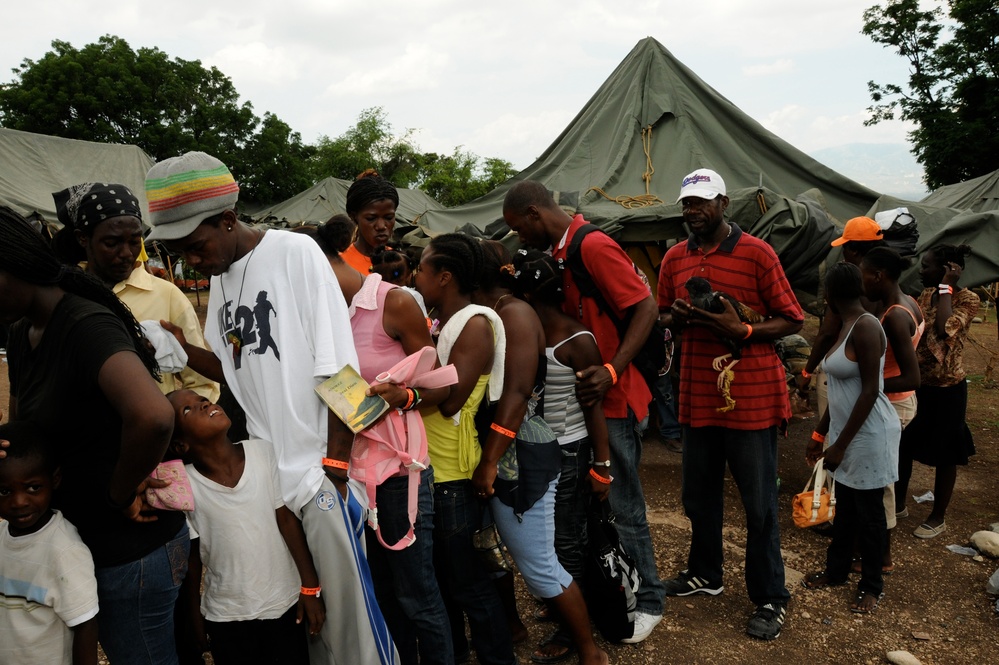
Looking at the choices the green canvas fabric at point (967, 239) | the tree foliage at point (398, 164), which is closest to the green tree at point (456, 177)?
the tree foliage at point (398, 164)

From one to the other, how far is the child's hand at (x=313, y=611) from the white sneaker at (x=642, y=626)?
5.69 ft

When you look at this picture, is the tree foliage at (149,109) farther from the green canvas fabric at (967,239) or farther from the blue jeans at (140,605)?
the blue jeans at (140,605)

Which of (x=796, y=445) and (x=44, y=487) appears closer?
(x=44, y=487)

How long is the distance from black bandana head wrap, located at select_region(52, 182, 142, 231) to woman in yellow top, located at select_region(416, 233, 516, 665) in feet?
3.95

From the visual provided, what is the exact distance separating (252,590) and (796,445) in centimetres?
581

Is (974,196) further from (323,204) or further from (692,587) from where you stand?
(323,204)

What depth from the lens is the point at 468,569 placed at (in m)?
2.66

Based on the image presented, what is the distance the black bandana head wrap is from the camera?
250cm

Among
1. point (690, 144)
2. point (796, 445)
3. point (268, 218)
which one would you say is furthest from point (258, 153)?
point (796, 445)

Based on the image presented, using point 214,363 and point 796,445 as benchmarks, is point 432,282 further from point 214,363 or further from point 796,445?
point 796,445

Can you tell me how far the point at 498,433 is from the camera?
2.66 meters

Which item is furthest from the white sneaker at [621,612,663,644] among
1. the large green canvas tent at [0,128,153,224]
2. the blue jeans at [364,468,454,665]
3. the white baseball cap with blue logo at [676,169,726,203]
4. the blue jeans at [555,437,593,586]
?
the large green canvas tent at [0,128,153,224]

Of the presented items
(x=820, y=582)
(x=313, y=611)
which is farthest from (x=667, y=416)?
(x=313, y=611)

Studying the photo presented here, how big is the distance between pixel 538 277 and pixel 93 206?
1.81m
